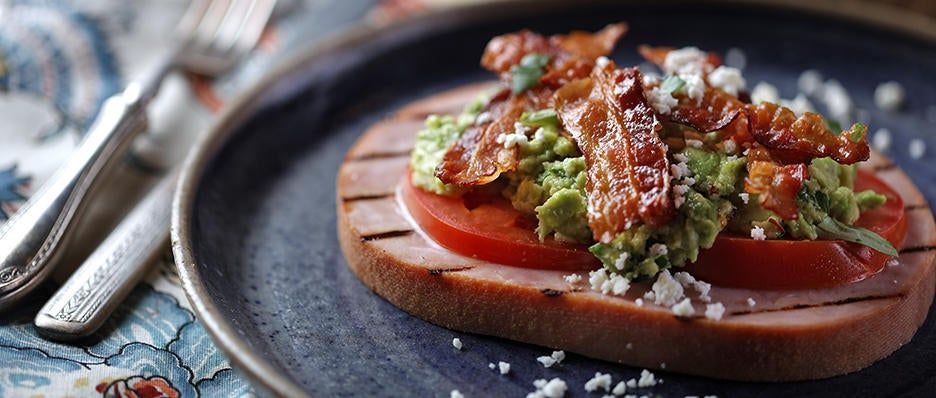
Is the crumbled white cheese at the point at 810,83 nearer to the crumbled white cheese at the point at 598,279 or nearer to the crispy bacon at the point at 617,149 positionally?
the crispy bacon at the point at 617,149

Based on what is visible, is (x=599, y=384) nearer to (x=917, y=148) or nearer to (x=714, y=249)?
(x=714, y=249)

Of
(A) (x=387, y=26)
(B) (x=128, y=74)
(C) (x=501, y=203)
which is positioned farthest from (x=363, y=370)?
(B) (x=128, y=74)

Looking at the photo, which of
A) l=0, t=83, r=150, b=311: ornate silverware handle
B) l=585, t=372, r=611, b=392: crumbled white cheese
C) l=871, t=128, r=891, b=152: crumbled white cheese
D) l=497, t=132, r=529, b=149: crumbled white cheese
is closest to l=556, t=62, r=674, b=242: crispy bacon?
l=497, t=132, r=529, b=149: crumbled white cheese

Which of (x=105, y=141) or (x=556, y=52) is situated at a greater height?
(x=556, y=52)

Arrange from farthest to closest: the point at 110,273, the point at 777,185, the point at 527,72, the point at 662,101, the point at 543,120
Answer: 1. the point at 527,72
2. the point at 110,273
3. the point at 543,120
4. the point at 662,101
5. the point at 777,185


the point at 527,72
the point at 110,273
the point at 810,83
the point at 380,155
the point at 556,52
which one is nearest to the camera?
the point at 110,273

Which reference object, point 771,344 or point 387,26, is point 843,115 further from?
point 387,26

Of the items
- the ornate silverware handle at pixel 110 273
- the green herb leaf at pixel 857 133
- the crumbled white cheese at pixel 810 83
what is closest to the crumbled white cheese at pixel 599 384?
the green herb leaf at pixel 857 133

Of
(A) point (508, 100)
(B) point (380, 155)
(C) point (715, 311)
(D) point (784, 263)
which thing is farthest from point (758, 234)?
(B) point (380, 155)
